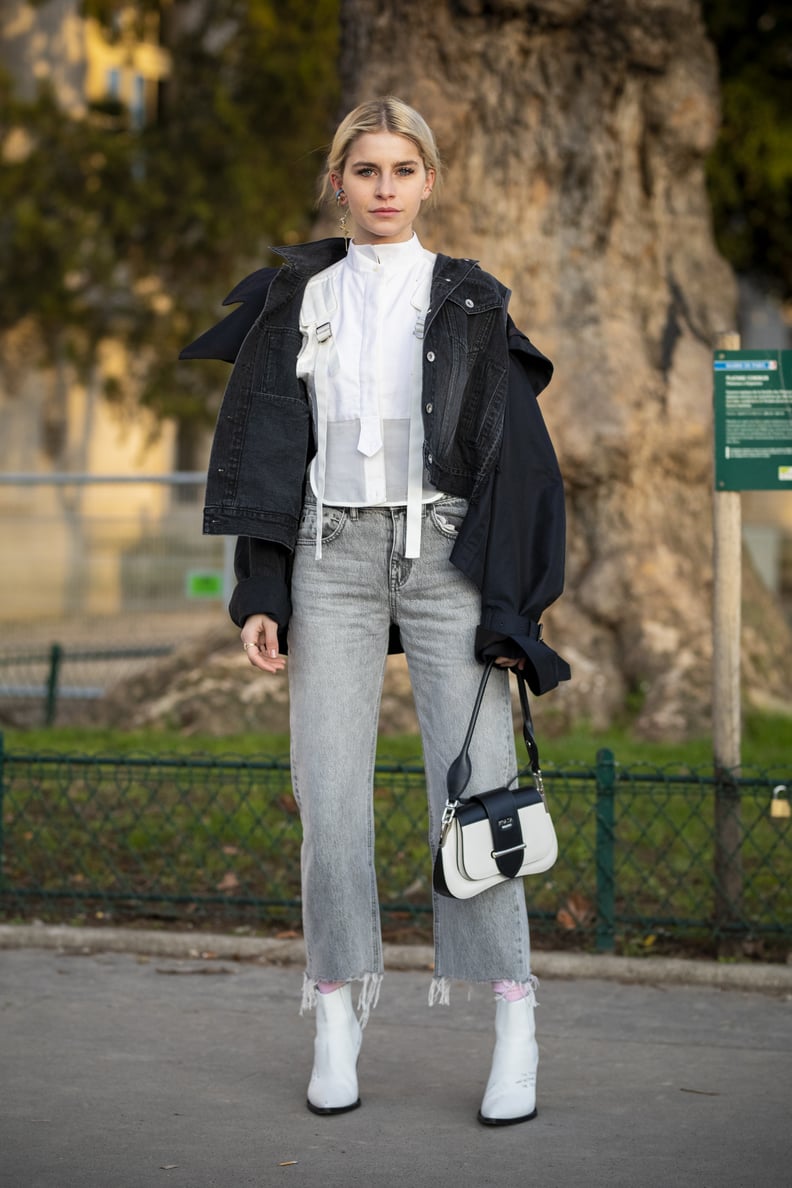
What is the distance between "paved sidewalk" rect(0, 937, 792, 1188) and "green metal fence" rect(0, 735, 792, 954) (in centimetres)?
34

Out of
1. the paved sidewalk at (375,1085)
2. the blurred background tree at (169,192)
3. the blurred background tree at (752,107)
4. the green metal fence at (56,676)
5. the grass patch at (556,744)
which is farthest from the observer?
the blurred background tree at (169,192)

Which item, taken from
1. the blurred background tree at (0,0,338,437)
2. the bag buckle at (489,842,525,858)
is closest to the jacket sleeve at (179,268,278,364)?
the bag buckle at (489,842,525,858)

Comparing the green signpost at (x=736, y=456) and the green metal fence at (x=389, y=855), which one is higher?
the green signpost at (x=736, y=456)

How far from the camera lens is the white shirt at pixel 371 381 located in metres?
3.58

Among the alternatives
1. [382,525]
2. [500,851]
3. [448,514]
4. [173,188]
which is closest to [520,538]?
[448,514]

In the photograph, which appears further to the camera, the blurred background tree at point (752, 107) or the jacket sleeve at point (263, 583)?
the blurred background tree at point (752, 107)

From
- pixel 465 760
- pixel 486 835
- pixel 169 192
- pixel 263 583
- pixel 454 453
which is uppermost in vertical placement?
pixel 169 192

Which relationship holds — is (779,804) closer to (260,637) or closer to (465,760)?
(465,760)

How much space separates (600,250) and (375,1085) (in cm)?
517

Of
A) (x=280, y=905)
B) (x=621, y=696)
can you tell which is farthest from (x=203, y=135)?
(x=280, y=905)

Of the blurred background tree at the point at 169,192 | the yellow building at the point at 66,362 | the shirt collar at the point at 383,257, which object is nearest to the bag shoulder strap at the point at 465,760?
the shirt collar at the point at 383,257

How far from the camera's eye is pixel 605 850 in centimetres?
511

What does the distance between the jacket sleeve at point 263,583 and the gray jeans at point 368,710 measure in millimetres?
33

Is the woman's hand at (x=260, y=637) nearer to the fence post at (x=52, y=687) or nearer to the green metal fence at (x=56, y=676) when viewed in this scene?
the green metal fence at (x=56, y=676)
